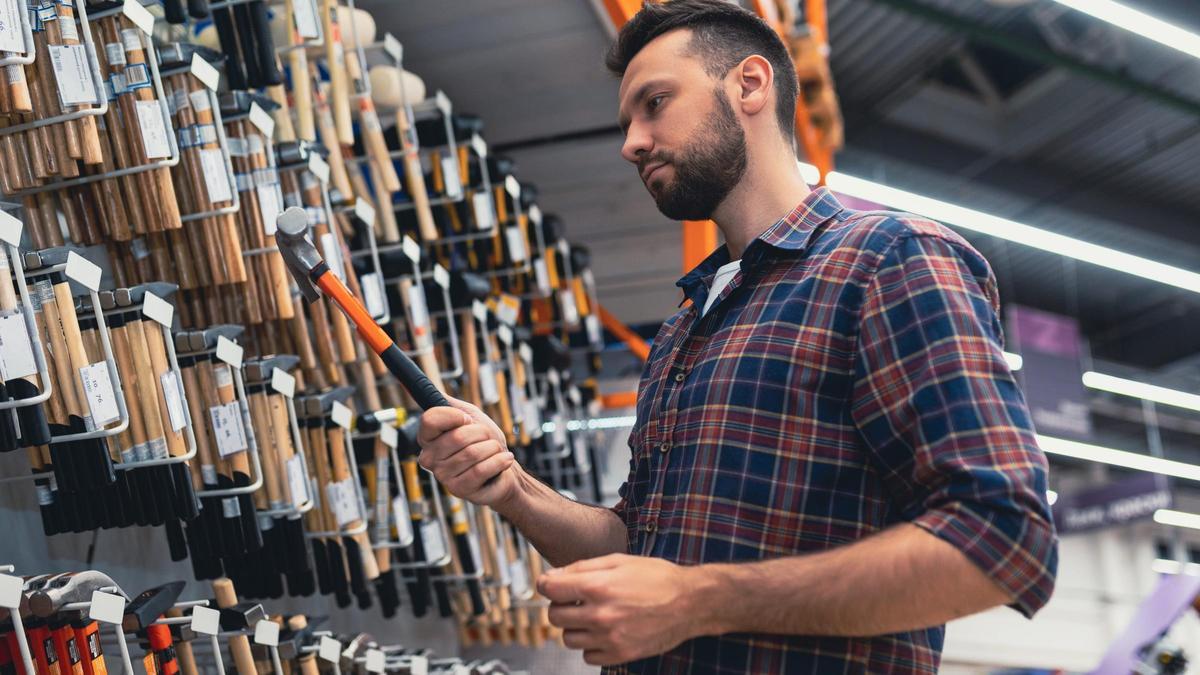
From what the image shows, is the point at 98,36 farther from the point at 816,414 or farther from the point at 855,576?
the point at 855,576

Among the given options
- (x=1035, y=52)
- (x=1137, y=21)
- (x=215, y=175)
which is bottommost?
(x=215, y=175)

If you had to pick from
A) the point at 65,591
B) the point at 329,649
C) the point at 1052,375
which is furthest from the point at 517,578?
the point at 1052,375

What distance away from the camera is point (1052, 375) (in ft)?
33.1

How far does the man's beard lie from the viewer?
1.62 metres

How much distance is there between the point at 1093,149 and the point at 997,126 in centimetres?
95

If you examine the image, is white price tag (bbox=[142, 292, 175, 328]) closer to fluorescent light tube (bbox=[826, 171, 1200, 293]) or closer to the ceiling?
the ceiling

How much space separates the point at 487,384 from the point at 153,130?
178 cm

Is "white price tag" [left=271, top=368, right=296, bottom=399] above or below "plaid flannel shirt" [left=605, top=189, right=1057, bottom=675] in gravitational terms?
above

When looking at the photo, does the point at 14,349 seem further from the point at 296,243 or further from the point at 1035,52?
the point at 1035,52

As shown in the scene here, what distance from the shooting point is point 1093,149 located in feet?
36.9

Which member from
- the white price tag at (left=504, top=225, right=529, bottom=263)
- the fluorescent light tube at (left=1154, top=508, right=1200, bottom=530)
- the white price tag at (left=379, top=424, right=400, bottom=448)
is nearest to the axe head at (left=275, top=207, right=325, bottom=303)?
the white price tag at (left=379, top=424, right=400, bottom=448)

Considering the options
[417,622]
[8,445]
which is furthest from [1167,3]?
[8,445]

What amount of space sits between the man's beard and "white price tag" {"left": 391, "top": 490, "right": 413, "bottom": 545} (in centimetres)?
178

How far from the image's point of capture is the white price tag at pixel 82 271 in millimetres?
2023
